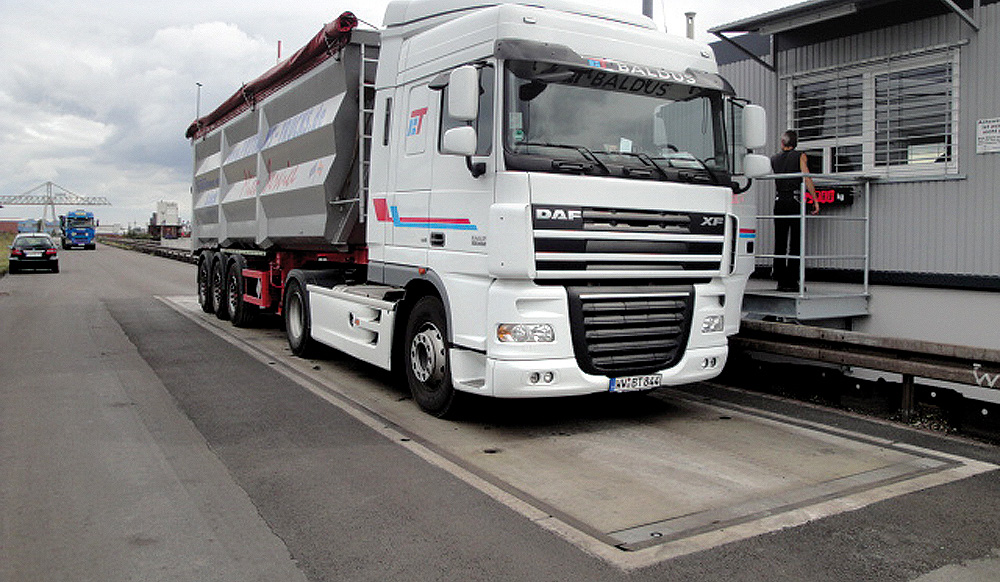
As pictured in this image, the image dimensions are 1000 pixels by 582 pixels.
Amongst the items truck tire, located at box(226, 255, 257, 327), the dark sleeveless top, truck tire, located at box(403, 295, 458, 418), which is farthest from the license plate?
truck tire, located at box(226, 255, 257, 327)

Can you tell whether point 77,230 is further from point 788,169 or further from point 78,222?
point 788,169

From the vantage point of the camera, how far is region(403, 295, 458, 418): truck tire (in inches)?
267

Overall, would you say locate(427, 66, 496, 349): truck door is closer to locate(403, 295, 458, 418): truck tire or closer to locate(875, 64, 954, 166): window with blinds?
locate(403, 295, 458, 418): truck tire

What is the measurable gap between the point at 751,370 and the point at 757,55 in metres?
4.84

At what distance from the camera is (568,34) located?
251 inches

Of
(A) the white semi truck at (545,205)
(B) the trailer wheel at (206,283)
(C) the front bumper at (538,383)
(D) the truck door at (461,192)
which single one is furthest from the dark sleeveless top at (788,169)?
(B) the trailer wheel at (206,283)

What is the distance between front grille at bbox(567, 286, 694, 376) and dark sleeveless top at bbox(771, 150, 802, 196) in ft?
11.8

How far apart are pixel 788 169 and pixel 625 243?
4.22 meters

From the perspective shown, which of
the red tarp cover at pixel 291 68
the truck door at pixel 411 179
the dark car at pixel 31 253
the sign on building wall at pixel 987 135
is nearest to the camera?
the truck door at pixel 411 179

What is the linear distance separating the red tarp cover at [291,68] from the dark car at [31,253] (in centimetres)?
1924

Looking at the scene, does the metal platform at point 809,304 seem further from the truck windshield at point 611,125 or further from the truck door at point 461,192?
the truck door at point 461,192

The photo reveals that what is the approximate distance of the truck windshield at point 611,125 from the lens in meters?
6.10

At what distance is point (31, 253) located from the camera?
30.5 meters

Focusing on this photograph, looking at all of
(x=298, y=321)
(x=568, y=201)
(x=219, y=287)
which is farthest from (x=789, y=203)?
(x=219, y=287)
